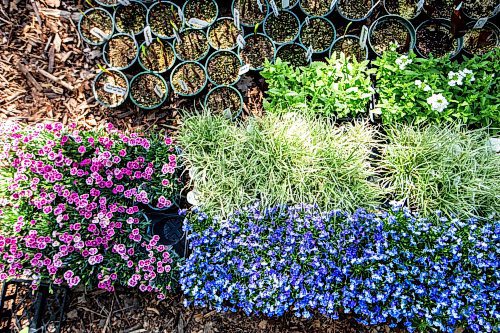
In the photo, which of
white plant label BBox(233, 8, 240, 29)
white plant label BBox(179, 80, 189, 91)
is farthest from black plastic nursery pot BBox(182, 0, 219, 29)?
white plant label BBox(179, 80, 189, 91)

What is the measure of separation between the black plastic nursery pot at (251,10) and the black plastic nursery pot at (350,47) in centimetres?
62

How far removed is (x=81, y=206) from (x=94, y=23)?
1627mm

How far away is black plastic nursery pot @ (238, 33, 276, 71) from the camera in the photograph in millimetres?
3006

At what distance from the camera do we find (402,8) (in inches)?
121

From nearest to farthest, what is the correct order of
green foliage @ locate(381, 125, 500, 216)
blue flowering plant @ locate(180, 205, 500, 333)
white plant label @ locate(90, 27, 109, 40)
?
1. blue flowering plant @ locate(180, 205, 500, 333)
2. green foliage @ locate(381, 125, 500, 216)
3. white plant label @ locate(90, 27, 109, 40)

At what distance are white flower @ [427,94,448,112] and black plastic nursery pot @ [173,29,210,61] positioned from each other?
1.66 metres

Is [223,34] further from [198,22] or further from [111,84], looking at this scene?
[111,84]

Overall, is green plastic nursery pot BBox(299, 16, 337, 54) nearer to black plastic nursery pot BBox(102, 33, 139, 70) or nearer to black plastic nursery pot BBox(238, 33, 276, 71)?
black plastic nursery pot BBox(238, 33, 276, 71)

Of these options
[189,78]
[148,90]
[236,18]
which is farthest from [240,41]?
[148,90]

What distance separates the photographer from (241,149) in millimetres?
2566

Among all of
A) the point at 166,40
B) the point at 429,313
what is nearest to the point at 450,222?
the point at 429,313

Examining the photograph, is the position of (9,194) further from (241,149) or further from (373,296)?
(373,296)

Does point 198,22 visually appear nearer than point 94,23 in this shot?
Yes

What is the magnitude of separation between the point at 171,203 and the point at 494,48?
255 cm
